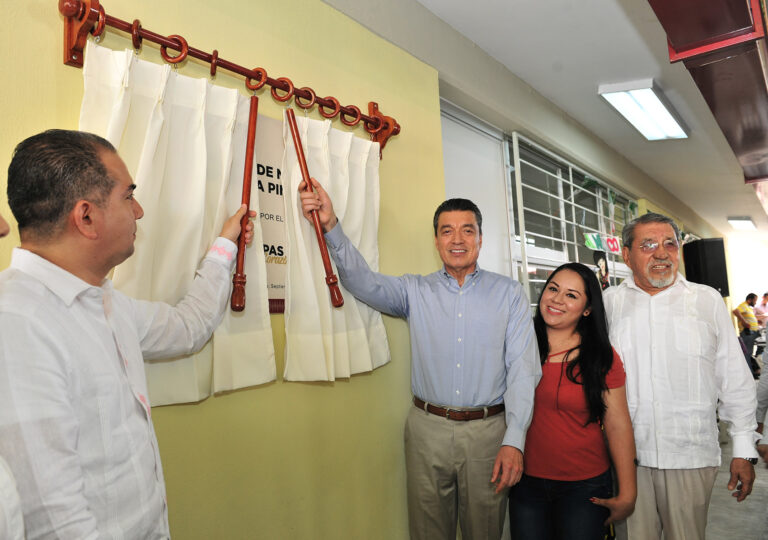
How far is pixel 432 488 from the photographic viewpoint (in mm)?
1910

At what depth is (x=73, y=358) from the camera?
0.88 metres

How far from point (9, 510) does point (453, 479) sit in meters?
1.54

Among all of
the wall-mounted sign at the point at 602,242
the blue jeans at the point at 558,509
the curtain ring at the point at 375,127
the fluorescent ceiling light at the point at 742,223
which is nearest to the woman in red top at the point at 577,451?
the blue jeans at the point at 558,509

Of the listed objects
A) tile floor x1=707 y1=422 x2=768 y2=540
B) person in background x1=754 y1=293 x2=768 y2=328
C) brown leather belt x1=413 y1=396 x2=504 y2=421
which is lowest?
tile floor x1=707 y1=422 x2=768 y2=540

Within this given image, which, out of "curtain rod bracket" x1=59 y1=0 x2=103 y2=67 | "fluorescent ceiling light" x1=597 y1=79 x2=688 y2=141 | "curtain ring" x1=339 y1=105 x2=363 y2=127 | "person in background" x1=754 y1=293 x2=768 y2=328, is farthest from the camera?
"person in background" x1=754 y1=293 x2=768 y2=328

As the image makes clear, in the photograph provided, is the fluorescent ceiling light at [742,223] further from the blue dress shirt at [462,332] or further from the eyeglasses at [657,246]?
the blue dress shirt at [462,332]

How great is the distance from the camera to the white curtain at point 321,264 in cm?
167

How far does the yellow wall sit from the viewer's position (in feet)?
4.08

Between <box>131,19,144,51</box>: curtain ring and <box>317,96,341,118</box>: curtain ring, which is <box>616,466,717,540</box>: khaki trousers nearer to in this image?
<box>317,96,341,118</box>: curtain ring

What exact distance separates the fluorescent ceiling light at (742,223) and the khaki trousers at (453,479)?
9069 millimetres

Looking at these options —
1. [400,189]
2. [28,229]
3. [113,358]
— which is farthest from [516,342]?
[28,229]

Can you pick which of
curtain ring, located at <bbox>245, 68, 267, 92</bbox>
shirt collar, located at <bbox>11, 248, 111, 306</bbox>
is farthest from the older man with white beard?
shirt collar, located at <bbox>11, 248, 111, 306</bbox>

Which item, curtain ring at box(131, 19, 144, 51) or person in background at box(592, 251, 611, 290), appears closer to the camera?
curtain ring at box(131, 19, 144, 51)

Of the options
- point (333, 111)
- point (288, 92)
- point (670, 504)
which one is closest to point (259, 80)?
point (288, 92)
